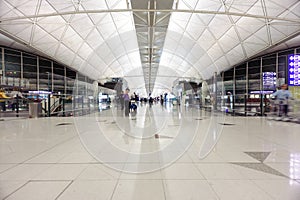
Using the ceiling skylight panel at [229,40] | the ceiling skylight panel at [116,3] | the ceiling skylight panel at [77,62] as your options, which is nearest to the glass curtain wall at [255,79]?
the ceiling skylight panel at [229,40]

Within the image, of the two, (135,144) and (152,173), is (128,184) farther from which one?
(135,144)

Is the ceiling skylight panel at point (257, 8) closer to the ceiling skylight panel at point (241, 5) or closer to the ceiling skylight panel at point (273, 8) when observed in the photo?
the ceiling skylight panel at point (241, 5)

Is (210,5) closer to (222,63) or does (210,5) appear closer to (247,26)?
(247,26)

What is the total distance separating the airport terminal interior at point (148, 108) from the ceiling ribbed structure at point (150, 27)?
0.54 ft

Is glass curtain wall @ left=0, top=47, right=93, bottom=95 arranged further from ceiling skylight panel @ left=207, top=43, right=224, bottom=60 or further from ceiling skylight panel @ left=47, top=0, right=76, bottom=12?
ceiling skylight panel @ left=207, top=43, right=224, bottom=60

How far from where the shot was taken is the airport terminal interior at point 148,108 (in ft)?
9.22

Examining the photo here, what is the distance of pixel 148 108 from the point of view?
25062mm

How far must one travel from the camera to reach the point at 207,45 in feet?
110

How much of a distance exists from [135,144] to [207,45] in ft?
104

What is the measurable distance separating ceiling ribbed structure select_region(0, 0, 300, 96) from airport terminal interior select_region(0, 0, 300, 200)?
163 mm

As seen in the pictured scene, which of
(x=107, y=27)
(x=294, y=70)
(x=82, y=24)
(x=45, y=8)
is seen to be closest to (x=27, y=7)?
(x=45, y=8)

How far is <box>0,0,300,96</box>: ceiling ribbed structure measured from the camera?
20.9m

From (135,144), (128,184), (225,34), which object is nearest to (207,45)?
(225,34)

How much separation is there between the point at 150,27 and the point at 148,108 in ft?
36.6
